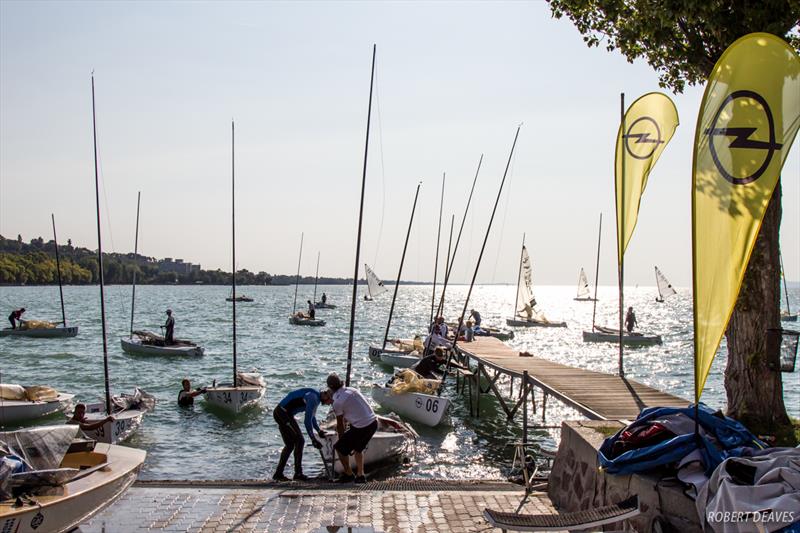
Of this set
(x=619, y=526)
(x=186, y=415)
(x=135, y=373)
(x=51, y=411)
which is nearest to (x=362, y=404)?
(x=619, y=526)

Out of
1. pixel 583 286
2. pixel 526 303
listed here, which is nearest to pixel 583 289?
pixel 583 286

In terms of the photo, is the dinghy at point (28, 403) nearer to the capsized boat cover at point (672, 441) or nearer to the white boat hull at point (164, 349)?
Result: the white boat hull at point (164, 349)

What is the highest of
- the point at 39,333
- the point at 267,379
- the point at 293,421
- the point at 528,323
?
the point at 293,421

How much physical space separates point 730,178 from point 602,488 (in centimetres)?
356

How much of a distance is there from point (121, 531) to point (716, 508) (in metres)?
6.19

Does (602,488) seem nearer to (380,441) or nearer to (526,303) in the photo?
(380,441)

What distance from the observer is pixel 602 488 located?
7.49 m

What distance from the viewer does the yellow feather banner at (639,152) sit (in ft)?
36.8

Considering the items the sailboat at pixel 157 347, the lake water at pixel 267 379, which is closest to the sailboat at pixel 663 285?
the lake water at pixel 267 379

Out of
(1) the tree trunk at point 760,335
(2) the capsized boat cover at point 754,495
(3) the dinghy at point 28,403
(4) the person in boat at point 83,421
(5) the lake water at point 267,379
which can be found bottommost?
(5) the lake water at point 267,379

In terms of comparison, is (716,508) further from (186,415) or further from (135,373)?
(135,373)

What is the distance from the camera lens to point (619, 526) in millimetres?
6707

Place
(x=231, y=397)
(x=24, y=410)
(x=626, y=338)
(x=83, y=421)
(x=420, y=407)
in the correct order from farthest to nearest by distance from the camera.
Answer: (x=626, y=338) < (x=231, y=397) < (x=24, y=410) < (x=420, y=407) < (x=83, y=421)

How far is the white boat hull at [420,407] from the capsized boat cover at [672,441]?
11.3 metres
